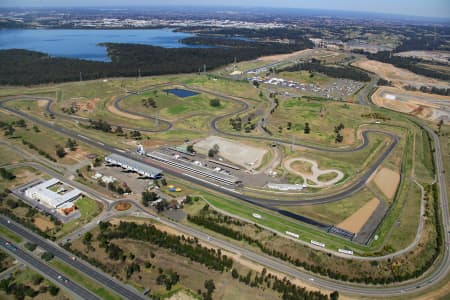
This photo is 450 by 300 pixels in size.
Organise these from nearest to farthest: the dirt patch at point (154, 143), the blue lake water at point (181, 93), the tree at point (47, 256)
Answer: the tree at point (47, 256) → the dirt patch at point (154, 143) → the blue lake water at point (181, 93)

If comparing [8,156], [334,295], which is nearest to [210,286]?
[334,295]

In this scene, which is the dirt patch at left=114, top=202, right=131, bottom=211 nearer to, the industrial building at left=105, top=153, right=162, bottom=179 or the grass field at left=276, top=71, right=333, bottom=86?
the industrial building at left=105, top=153, right=162, bottom=179

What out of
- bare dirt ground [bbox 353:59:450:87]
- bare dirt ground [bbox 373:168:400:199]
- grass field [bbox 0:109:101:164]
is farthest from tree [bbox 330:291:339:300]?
bare dirt ground [bbox 353:59:450:87]

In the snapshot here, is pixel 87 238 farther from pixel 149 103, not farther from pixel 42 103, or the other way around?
pixel 42 103

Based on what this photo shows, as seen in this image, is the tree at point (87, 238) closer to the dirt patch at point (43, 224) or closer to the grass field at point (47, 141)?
the dirt patch at point (43, 224)

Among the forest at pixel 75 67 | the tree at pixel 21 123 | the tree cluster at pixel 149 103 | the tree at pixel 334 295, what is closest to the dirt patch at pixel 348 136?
the tree at pixel 334 295

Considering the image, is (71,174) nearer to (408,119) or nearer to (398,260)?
(398,260)
